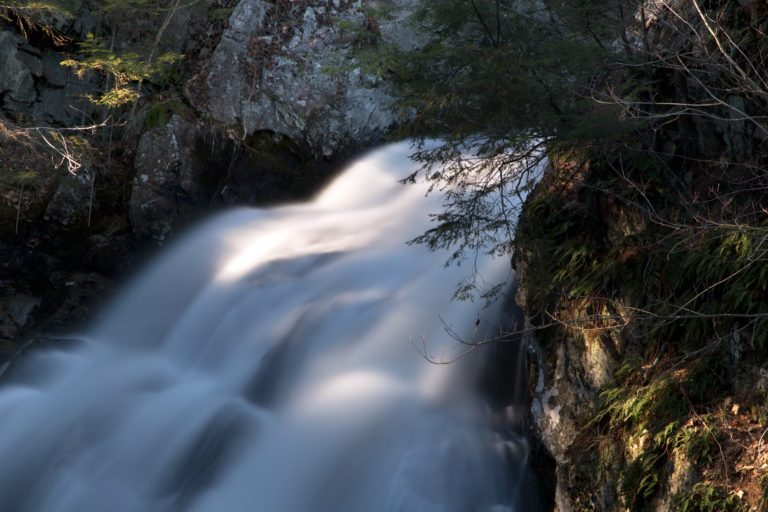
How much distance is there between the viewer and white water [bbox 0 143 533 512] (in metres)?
5.62

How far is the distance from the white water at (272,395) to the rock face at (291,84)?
242 cm

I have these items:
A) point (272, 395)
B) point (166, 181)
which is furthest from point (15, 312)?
point (272, 395)

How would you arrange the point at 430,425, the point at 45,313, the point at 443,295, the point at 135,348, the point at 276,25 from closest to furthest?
the point at 430,425
the point at 443,295
the point at 135,348
the point at 45,313
the point at 276,25

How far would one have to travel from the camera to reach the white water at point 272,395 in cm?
562

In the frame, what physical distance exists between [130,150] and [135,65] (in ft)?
6.26

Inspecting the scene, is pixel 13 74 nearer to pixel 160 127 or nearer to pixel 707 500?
pixel 160 127

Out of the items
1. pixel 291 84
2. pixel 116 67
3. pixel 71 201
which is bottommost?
pixel 71 201

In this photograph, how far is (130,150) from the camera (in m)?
11.0

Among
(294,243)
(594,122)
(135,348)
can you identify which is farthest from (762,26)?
(135,348)

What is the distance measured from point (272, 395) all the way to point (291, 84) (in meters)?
7.02

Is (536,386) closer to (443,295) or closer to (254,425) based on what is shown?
(443,295)

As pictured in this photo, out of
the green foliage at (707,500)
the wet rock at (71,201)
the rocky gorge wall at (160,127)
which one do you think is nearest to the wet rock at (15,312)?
the rocky gorge wall at (160,127)

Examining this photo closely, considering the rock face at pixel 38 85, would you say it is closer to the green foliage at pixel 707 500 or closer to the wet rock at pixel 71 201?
the wet rock at pixel 71 201

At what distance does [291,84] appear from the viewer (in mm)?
11523
